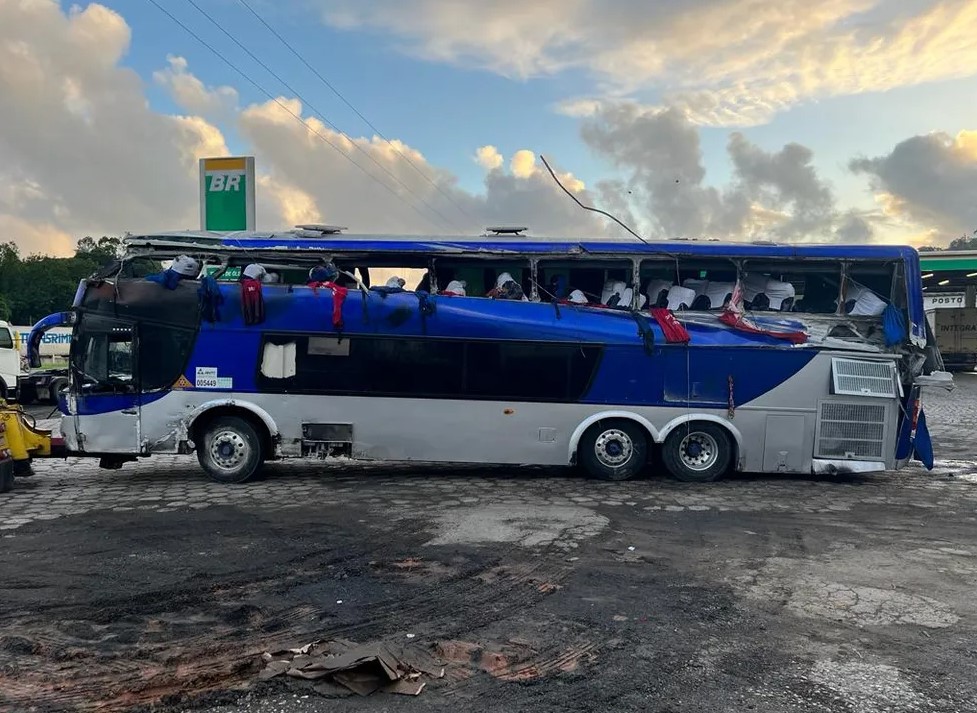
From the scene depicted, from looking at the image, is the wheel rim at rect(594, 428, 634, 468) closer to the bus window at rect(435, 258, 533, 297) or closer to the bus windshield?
the bus window at rect(435, 258, 533, 297)

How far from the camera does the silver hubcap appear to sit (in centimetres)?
1023

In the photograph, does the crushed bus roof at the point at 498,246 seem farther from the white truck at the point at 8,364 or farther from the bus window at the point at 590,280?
the white truck at the point at 8,364

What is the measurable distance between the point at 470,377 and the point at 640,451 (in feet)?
8.73

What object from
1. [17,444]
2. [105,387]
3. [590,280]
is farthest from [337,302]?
[17,444]

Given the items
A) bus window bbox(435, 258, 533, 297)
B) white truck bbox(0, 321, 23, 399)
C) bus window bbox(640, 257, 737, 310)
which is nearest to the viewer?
bus window bbox(640, 257, 737, 310)

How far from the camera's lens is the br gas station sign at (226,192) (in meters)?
14.0

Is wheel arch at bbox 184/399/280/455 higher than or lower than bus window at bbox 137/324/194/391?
lower

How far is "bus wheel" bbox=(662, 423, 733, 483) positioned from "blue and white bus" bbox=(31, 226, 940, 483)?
0.08ft

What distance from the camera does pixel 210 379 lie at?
404 inches

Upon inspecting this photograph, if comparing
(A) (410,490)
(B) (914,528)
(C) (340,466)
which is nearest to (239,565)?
(A) (410,490)

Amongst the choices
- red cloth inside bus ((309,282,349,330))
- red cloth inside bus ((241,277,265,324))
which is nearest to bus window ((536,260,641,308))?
red cloth inside bus ((309,282,349,330))

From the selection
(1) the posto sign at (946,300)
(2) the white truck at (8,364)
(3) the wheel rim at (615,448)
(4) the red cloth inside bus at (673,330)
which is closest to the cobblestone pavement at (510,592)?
(3) the wheel rim at (615,448)

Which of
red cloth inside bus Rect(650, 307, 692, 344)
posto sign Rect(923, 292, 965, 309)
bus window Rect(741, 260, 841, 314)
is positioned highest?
posto sign Rect(923, 292, 965, 309)

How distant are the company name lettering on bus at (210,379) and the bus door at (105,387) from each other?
0.85 m
